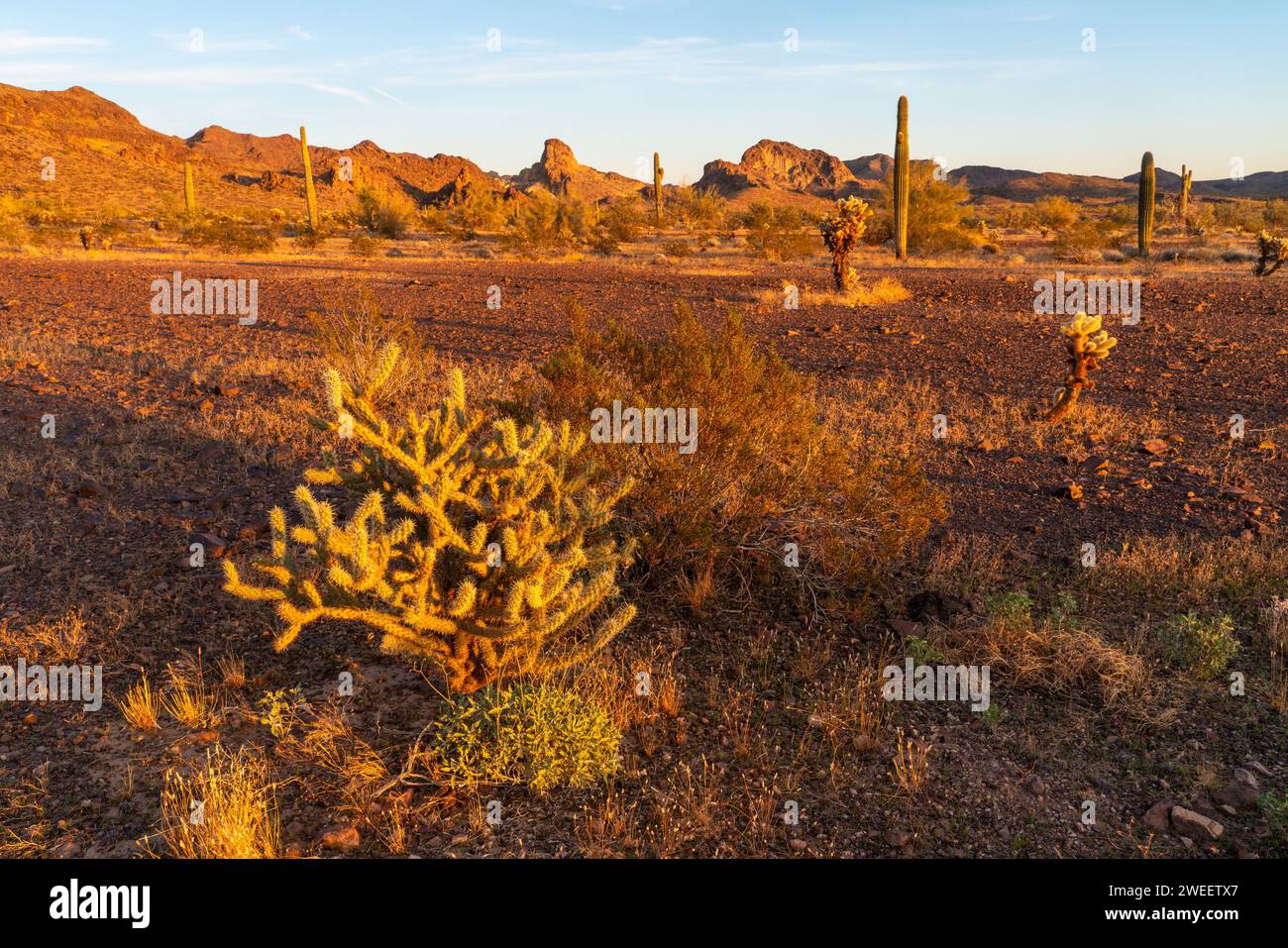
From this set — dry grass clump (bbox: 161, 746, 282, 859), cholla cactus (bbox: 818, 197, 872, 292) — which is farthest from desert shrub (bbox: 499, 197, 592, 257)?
dry grass clump (bbox: 161, 746, 282, 859)

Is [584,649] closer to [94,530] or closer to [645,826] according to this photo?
[645,826]

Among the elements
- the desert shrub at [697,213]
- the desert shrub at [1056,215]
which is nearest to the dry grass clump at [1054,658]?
the desert shrub at [1056,215]

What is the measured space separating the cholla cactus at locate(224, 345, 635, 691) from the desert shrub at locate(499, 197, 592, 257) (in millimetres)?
27565

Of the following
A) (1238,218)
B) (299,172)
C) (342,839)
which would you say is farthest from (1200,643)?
(299,172)

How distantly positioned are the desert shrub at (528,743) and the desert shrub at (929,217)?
96.0 ft

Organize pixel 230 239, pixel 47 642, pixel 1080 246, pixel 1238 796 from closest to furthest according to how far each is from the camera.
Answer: pixel 1238 796 < pixel 47 642 < pixel 1080 246 < pixel 230 239

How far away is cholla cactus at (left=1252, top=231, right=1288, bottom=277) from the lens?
20.0 metres

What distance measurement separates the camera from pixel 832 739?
3.85 meters

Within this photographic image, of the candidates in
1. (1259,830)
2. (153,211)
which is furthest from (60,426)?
(153,211)

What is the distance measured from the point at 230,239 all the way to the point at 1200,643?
102 feet

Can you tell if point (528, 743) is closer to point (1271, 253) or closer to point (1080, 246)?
point (1271, 253)

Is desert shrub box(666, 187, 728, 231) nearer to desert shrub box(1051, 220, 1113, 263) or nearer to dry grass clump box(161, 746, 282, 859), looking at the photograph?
desert shrub box(1051, 220, 1113, 263)

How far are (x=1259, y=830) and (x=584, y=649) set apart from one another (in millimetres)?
3019

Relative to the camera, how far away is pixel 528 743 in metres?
3.55
